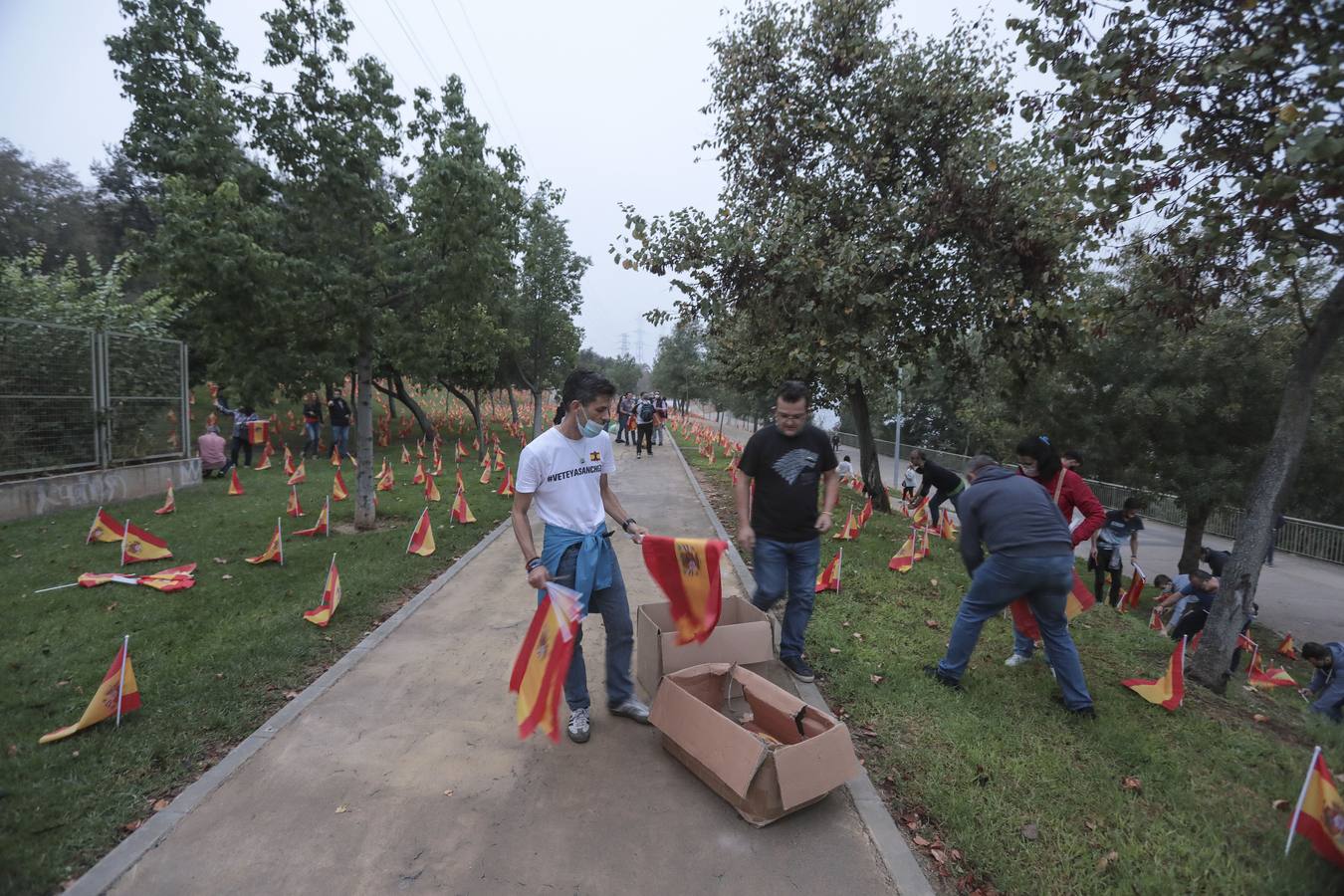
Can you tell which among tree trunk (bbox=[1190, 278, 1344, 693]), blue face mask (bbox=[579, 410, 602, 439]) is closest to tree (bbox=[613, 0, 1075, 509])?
tree trunk (bbox=[1190, 278, 1344, 693])

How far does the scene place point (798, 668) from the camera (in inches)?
178

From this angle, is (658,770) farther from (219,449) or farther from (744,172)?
(219,449)

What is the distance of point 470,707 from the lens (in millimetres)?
4102

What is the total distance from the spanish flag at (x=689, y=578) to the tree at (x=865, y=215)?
5.74 m

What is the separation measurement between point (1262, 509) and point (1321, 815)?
323cm

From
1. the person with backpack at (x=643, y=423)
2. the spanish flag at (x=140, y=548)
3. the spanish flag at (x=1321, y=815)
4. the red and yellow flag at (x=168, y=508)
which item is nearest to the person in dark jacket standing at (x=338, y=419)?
the red and yellow flag at (x=168, y=508)

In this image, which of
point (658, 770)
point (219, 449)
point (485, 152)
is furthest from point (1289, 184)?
point (219, 449)

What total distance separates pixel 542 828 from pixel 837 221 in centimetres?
944

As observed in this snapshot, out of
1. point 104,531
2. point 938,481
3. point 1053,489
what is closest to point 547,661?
point 1053,489

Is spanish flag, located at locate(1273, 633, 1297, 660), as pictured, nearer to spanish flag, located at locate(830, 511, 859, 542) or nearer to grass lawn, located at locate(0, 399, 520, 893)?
spanish flag, located at locate(830, 511, 859, 542)

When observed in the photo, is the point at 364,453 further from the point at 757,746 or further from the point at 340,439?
the point at 340,439

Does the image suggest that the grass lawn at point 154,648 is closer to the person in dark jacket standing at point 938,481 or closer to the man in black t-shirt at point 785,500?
the man in black t-shirt at point 785,500

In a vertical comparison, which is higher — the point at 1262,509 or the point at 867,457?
the point at 1262,509

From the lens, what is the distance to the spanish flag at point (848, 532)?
940cm
